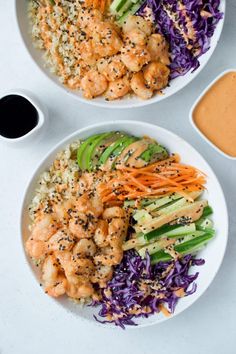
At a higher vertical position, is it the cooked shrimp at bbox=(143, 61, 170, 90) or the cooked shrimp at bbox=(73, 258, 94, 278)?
the cooked shrimp at bbox=(143, 61, 170, 90)

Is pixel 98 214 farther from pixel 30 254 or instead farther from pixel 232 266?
pixel 232 266

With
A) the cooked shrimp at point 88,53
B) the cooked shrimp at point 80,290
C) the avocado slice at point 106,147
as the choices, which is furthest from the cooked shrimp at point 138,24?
the cooked shrimp at point 80,290

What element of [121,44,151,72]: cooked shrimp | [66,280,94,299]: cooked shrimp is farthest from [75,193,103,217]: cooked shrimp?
[121,44,151,72]: cooked shrimp

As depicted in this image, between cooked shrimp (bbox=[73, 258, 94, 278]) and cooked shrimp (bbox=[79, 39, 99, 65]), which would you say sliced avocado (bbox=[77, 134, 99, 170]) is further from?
cooked shrimp (bbox=[73, 258, 94, 278])

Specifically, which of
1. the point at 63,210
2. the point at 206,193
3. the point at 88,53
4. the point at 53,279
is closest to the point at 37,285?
the point at 53,279

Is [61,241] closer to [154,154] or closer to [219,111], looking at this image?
[154,154]
